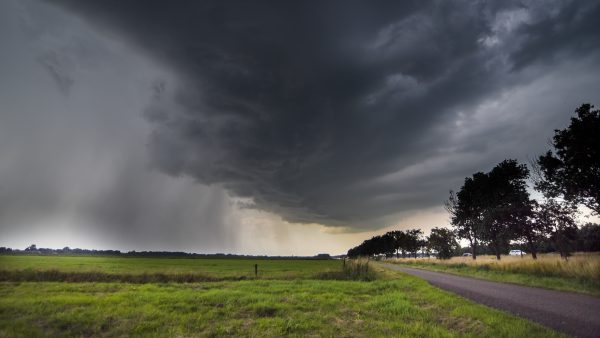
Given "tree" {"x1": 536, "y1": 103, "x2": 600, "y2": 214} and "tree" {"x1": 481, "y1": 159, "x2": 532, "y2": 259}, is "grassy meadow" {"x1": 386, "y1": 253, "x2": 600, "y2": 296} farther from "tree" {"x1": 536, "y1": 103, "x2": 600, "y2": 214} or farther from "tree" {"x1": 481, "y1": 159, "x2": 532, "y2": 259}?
"tree" {"x1": 481, "y1": 159, "x2": 532, "y2": 259}

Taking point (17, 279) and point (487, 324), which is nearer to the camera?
point (487, 324)

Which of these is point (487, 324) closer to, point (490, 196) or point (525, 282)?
point (525, 282)

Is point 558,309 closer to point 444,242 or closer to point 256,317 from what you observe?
point 256,317

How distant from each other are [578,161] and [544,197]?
1007cm

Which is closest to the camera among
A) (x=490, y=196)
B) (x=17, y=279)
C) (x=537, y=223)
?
(x=17, y=279)

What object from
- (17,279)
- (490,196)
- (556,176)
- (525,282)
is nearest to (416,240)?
(490,196)

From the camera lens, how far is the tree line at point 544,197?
108 ft

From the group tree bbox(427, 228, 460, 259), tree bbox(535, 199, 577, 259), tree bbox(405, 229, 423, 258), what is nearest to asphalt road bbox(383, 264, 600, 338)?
tree bbox(535, 199, 577, 259)

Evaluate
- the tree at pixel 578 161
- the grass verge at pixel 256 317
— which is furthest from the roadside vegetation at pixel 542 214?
the grass verge at pixel 256 317

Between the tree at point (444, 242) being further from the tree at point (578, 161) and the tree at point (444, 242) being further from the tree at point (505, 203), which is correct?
the tree at point (578, 161)

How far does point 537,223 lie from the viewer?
53.0 m

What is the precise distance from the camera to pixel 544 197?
137ft

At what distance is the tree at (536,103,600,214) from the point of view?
32.2 m

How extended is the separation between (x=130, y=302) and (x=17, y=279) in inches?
993
